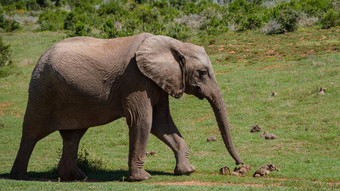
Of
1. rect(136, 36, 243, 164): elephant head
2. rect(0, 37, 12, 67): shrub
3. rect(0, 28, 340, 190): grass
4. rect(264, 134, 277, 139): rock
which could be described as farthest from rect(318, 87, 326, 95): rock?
rect(0, 37, 12, 67): shrub

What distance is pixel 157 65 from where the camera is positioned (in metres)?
10.5

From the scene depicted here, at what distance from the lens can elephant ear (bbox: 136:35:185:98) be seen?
33.9 feet

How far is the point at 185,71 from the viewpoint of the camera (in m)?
10.8

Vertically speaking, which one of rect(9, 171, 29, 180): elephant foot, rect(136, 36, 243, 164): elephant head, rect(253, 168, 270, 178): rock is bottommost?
rect(253, 168, 270, 178): rock

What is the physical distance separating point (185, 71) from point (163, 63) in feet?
1.83

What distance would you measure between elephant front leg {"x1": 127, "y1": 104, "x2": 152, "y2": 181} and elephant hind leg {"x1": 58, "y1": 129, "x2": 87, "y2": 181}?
1530mm

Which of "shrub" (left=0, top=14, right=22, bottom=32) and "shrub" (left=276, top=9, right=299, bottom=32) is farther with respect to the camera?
"shrub" (left=0, top=14, right=22, bottom=32)

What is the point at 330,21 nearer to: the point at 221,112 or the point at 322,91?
the point at 322,91

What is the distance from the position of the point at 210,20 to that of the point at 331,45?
1854 centimetres

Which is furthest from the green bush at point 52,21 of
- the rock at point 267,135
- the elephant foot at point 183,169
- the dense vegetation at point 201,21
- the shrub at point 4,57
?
the elephant foot at point 183,169

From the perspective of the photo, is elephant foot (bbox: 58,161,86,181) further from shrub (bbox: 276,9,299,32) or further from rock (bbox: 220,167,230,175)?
shrub (bbox: 276,9,299,32)

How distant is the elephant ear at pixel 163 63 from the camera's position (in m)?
10.3

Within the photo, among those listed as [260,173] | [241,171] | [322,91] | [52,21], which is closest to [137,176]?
[241,171]

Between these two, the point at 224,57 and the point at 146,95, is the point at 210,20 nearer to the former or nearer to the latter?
the point at 224,57
